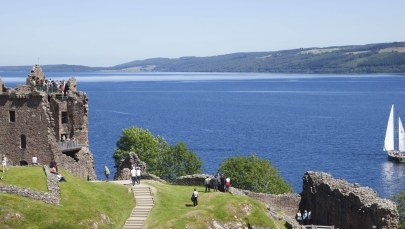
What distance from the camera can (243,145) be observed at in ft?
594

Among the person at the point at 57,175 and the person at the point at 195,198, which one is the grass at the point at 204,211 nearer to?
the person at the point at 195,198

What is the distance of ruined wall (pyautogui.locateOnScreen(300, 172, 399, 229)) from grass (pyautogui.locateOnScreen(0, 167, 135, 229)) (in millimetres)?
19756

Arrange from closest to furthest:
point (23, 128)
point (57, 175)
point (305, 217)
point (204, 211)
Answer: point (204, 211)
point (57, 175)
point (305, 217)
point (23, 128)

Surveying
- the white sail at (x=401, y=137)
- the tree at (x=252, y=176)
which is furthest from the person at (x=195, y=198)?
the white sail at (x=401, y=137)

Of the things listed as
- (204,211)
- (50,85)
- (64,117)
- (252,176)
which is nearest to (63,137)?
(64,117)

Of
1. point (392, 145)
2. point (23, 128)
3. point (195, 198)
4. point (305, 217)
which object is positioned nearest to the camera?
point (195, 198)

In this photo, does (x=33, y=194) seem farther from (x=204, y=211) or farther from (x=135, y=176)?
(x=204, y=211)

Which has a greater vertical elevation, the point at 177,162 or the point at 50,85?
the point at 50,85

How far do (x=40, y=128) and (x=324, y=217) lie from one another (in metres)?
32.4

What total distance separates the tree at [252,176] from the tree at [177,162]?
33.2ft

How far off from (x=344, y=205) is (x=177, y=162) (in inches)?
2195

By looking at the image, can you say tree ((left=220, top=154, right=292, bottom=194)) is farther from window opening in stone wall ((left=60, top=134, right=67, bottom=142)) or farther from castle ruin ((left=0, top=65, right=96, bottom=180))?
window opening in stone wall ((left=60, top=134, right=67, bottom=142))

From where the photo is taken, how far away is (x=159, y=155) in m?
112

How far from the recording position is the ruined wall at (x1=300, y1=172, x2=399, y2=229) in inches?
1976
